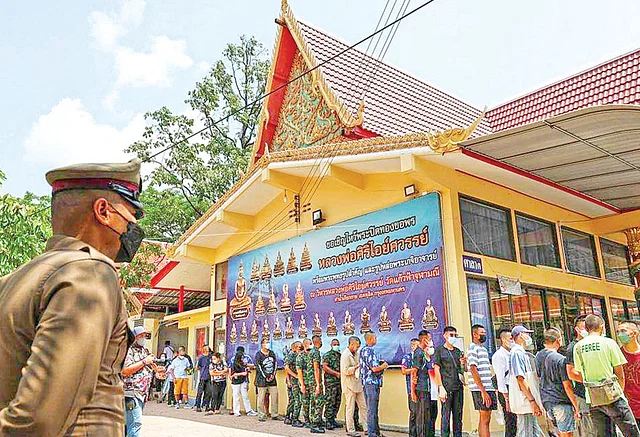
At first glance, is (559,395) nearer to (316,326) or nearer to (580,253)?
(316,326)

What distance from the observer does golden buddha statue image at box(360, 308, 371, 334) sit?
9.09 meters

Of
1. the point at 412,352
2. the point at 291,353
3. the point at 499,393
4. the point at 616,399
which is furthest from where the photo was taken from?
the point at 291,353

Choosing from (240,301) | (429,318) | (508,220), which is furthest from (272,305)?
(508,220)

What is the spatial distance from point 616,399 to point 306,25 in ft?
31.0

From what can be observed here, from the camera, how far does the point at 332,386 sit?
8.92 m

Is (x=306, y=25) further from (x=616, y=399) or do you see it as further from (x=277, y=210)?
(x=616, y=399)

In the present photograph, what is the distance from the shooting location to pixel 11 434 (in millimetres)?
1051

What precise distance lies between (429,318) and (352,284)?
1892 millimetres

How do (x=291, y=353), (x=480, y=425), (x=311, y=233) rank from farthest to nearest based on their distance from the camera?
(x=311, y=233)
(x=291, y=353)
(x=480, y=425)

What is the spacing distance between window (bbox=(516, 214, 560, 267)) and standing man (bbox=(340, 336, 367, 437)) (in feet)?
12.1

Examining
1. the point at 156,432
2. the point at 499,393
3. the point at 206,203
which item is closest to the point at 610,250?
the point at 499,393

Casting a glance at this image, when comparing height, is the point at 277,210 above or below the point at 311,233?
above

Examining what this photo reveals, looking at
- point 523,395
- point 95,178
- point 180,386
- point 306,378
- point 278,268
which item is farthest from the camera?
point 180,386

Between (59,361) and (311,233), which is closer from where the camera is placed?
(59,361)
